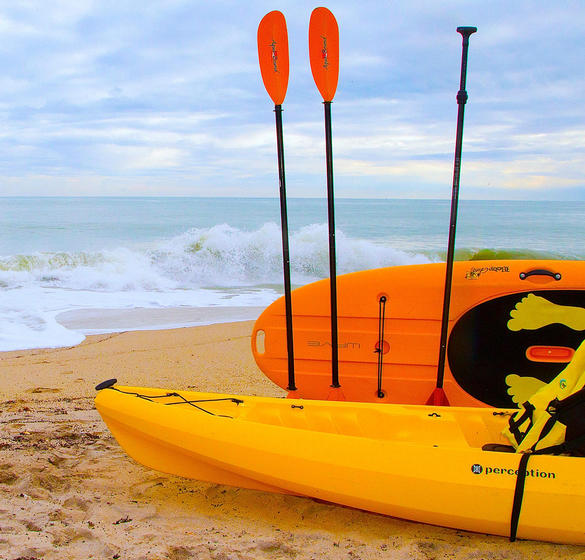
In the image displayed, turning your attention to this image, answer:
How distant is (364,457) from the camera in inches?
86.8

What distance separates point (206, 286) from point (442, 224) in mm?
→ 14646

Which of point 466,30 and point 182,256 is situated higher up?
point 466,30

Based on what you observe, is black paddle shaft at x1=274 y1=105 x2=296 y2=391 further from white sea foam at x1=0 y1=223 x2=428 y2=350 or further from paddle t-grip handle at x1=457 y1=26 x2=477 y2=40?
white sea foam at x1=0 y1=223 x2=428 y2=350

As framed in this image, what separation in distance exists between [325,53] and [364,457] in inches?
83.1

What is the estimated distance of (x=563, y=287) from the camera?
10.3ft

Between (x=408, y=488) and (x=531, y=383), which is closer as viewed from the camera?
(x=408, y=488)

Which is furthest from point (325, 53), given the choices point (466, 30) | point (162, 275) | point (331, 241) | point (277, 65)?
point (162, 275)

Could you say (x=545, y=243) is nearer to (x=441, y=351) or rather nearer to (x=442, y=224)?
(x=442, y=224)

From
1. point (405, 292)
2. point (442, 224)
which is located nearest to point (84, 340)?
point (405, 292)

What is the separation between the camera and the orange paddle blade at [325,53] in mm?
3146

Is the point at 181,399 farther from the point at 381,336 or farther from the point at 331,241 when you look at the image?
the point at 381,336

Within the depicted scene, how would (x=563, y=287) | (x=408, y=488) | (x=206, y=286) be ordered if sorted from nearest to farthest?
1. (x=408, y=488)
2. (x=563, y=287)
3. (x=206, y=286)

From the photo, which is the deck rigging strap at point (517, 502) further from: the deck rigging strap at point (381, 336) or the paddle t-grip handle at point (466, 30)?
the paddle t-grip handle at point (466, 30)

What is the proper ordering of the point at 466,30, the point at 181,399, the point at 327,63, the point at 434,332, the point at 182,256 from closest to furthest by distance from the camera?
the point at 181,399 < the point at 466,30 < the point at 327,63 < the point at 434,332 < the point at 182,256
